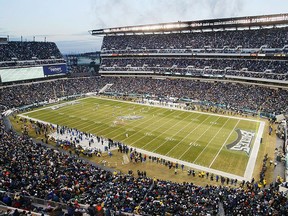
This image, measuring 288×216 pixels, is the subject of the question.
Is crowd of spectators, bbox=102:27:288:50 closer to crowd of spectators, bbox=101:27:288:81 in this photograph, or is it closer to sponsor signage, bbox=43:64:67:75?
crowd of spectators, bbox=101:27:288:81

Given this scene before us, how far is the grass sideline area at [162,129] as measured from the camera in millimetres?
25719

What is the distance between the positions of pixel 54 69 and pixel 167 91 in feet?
105

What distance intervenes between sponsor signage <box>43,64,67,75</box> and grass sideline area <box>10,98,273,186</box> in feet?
60.8

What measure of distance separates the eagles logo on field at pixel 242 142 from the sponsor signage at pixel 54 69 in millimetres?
51129

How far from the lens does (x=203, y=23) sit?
6162cm

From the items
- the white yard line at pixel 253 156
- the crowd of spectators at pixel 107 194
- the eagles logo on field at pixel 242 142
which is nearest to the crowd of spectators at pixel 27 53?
A: the crowd of spectators at pixel 107 194

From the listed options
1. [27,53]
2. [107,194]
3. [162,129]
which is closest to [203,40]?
[162,129]

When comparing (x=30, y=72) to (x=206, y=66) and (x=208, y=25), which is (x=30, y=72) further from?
(x=208, y=25)

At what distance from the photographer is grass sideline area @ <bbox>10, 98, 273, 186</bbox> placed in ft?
84.4

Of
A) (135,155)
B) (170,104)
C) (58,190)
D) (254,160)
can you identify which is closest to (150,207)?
(58,190)

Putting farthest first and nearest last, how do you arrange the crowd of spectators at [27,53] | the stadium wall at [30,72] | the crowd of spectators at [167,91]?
the crowd of spectators at [27,53] < the stadium wall at [30,72] < the crowd of spectators at [167,91]

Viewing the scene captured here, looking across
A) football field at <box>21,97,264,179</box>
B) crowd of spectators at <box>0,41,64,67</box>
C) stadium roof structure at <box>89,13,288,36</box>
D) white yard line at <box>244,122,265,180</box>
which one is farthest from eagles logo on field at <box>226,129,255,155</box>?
crowd of spectators at <box>0,41,64,67</box>

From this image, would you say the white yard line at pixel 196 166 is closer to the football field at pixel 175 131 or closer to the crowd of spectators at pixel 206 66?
the football field at pixel 175 131

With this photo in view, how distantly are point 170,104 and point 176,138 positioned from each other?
18.5 meters
